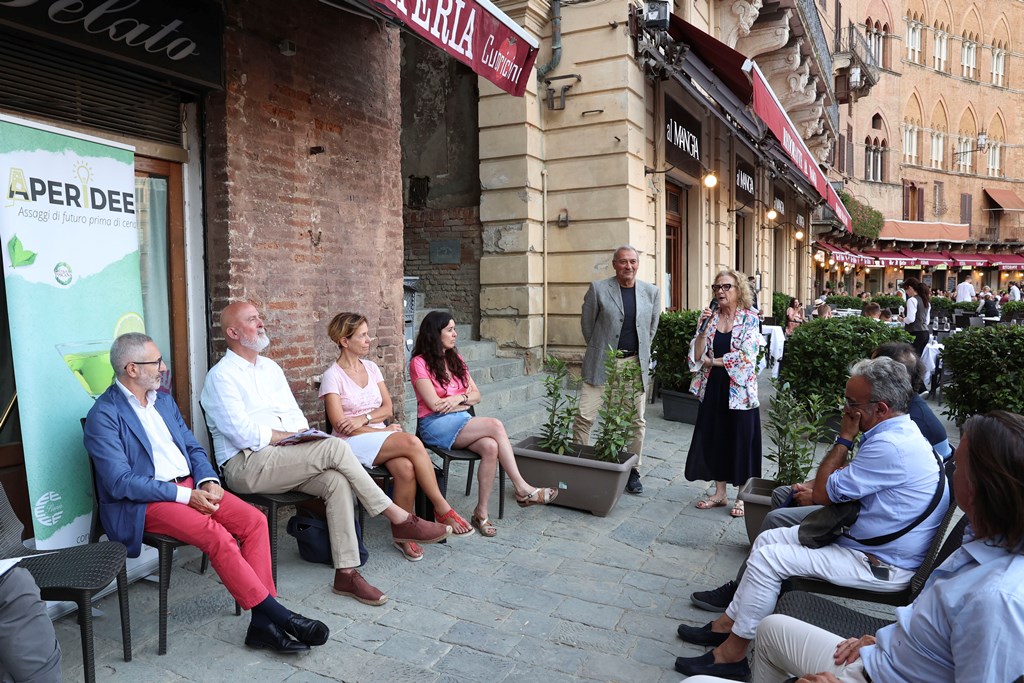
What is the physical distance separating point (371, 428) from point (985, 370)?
6.55 meters

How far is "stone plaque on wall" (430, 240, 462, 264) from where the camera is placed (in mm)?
9719

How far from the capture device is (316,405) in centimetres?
509

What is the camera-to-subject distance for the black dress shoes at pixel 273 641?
10.00 feet

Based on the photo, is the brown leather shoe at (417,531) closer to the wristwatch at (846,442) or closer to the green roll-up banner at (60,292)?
the green roll-up banner at (60,292)

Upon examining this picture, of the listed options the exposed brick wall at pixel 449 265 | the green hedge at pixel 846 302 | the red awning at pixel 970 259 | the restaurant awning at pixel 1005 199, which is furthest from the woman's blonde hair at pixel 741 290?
the restaurant awning at pixel 1005 199

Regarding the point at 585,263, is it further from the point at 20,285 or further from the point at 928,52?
the point at 928,52

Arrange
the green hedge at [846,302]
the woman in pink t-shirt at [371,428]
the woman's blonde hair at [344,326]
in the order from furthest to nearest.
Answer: the green hedge at [846,302] → the woman's blonde hair at [344,326] → the woman in pink t-shirt at [371,428]

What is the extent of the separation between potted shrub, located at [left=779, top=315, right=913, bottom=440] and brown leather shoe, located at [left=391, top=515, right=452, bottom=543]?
4358mm

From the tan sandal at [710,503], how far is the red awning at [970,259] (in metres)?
42.6

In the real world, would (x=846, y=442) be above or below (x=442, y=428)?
above

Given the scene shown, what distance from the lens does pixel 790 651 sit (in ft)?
7.29

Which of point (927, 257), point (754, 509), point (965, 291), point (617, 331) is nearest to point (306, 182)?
point (617, 331)

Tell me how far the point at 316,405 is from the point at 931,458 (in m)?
3.88

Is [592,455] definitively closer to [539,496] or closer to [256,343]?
[539,496]
